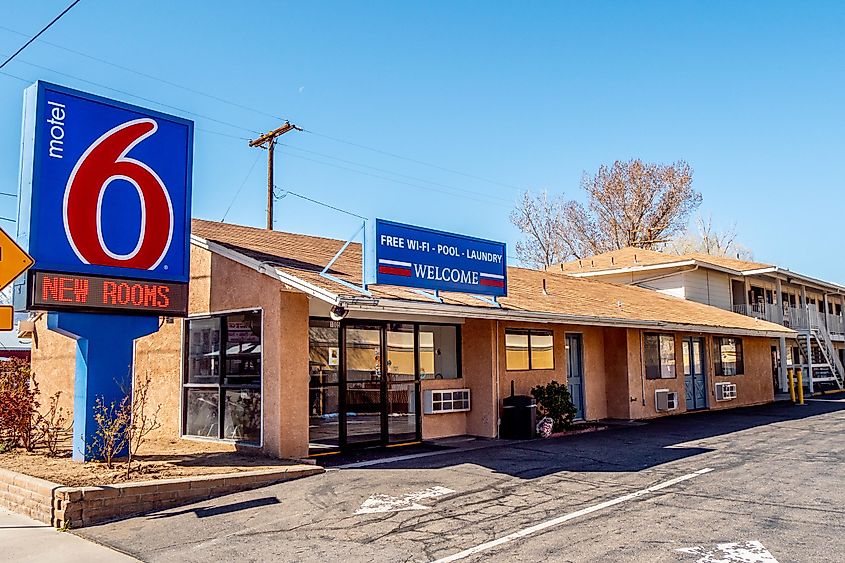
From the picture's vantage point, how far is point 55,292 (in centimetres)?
938

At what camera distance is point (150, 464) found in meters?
10.1

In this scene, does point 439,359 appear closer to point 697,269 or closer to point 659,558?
point 659,558

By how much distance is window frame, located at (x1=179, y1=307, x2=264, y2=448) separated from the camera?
11461 mm

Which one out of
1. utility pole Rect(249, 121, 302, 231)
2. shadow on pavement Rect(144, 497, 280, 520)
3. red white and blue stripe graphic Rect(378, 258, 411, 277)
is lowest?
shadow on pavement Rect(144, 497, 280, 520)

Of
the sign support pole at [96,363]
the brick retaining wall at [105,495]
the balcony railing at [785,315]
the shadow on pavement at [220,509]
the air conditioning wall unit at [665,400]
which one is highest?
the balcony railing at [785,315]

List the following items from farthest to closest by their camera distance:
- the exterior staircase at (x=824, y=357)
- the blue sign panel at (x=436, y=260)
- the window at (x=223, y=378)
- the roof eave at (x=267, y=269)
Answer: the exterior staircase at (x=824, y=357), the window at (x=223, y=378), the blue sign panel at (x=436, y=260), the roof eave at (x=267, y=269)

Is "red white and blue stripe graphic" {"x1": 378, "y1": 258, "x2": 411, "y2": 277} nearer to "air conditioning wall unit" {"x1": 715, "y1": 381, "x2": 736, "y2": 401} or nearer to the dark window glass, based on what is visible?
the dark window glass

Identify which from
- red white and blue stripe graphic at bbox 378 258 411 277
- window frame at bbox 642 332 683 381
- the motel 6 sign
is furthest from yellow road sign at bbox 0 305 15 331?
window frame at bbox 642 332 683 381

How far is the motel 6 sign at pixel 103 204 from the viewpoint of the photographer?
9.51m

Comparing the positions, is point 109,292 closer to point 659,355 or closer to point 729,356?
point 659,355

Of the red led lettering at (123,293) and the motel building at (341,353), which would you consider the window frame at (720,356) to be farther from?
the red led lettering at (123,293)

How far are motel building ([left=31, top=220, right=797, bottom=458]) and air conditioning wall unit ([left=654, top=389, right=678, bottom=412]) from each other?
54 centimetres

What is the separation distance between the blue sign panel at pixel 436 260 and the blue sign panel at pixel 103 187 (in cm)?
309

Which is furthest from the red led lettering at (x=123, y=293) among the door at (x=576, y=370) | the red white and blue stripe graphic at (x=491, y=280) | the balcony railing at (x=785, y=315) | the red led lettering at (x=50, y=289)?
the balcony railing at (x=785, y=315)
